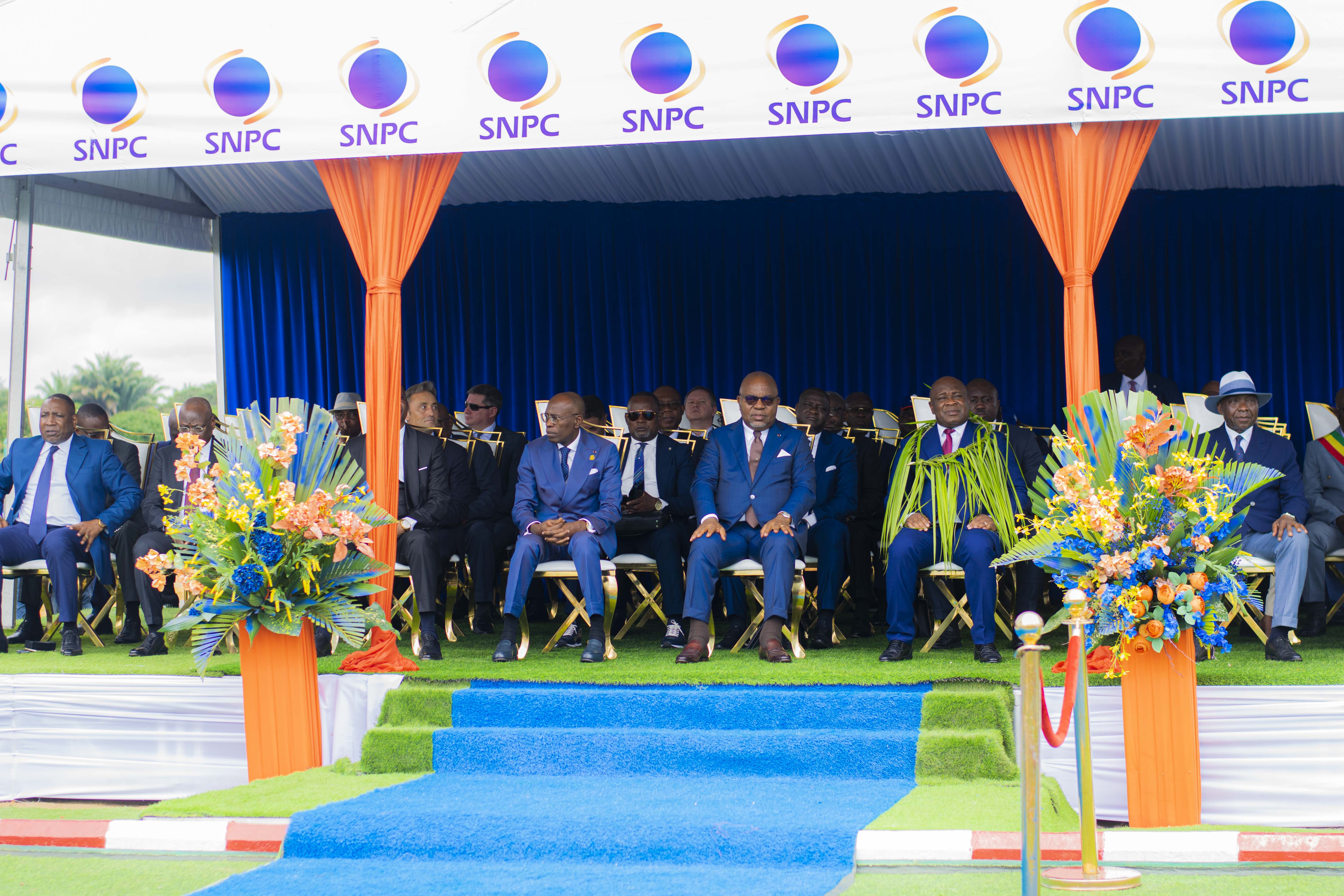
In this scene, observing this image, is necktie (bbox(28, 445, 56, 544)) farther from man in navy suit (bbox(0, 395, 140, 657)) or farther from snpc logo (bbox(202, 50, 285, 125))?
snpc logo (bbox(202, 50, 285, 125))

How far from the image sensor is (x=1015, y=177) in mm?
5668

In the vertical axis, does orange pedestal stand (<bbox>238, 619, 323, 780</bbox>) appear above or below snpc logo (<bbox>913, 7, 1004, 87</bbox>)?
below

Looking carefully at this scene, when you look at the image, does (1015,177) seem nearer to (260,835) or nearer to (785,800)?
(785,800)

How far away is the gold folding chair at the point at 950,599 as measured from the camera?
605 cm

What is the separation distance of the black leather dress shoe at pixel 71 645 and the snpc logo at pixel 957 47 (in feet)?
17.6

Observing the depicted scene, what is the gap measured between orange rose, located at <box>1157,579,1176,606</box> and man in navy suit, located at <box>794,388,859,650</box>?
7.00 ft

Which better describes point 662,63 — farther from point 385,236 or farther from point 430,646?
point 430,646

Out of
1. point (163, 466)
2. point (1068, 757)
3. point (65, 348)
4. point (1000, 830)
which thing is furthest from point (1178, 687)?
point (65, 348)

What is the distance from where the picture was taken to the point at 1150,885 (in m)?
3.83

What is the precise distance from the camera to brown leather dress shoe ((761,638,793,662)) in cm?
593

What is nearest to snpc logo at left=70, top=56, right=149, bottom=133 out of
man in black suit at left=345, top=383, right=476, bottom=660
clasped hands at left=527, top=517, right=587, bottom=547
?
man in black suit at left=345, top=383, right=476, bottom=660

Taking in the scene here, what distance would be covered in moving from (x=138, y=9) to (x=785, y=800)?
16.1 ft

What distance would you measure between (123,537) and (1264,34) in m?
6.42

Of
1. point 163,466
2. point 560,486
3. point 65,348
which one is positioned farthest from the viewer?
point 65,348
